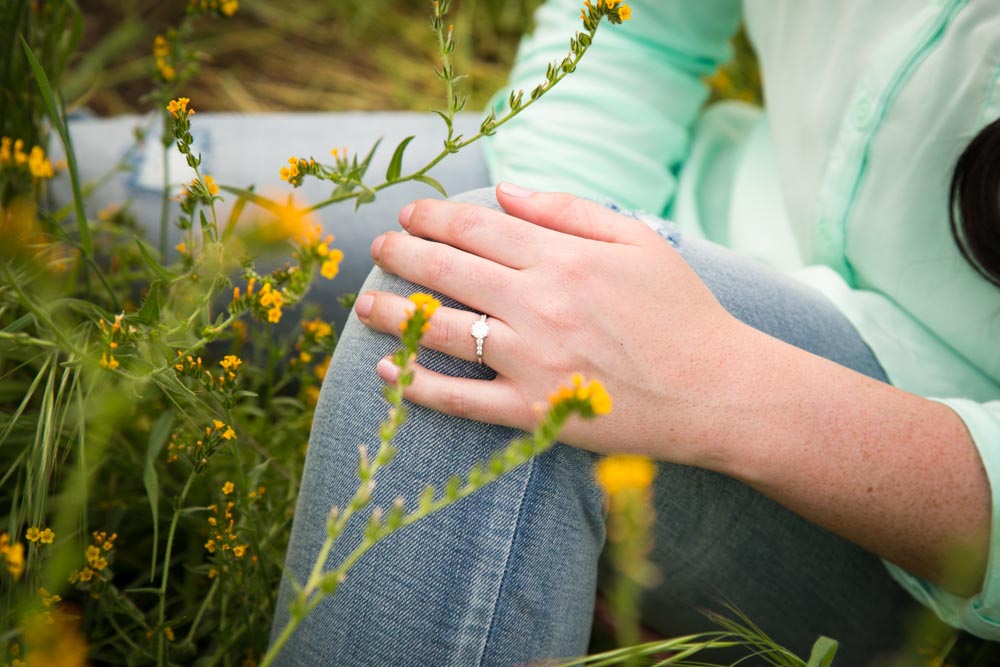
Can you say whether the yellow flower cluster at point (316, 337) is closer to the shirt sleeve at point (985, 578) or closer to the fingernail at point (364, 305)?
the fingernail at point (364, 305)

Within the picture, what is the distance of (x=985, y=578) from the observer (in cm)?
68

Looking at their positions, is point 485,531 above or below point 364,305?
below

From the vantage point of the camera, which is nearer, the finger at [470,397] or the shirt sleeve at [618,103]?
the finger at [470,397]

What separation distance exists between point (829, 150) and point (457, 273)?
0.50m

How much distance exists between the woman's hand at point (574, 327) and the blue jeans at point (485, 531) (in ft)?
0.08

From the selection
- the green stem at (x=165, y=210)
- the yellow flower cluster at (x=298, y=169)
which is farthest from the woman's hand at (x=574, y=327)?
the green stem at (x=165, y=210)

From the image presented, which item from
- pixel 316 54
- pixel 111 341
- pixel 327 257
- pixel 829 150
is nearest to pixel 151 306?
pixel 111 341

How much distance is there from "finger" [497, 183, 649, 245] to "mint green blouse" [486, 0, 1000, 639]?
0.34 feet

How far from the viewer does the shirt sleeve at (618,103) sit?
3.29ft

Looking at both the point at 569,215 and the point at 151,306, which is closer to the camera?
the point at 151,306

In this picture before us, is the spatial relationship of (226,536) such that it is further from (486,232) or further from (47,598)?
(486,232)

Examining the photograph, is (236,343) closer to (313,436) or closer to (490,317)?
(313,436)

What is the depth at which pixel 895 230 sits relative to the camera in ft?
2.72

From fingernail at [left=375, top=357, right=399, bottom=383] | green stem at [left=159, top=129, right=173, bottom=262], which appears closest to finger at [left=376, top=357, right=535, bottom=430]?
fingernail at [left=375, top=357, right=399, bottom=383]
